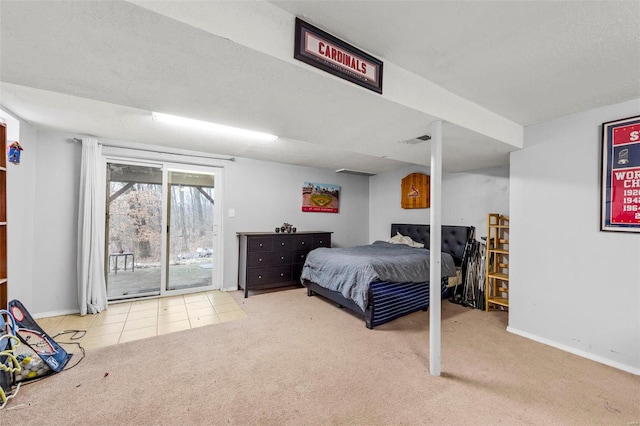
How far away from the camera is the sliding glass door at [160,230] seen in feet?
12.6

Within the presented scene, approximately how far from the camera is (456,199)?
175 inches

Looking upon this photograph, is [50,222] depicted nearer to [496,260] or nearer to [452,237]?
[452,237]

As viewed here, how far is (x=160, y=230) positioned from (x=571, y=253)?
5.25 meters

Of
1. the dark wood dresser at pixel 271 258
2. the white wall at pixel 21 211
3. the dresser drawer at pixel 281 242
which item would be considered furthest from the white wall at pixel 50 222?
the dresser drawer at pixel 281 242

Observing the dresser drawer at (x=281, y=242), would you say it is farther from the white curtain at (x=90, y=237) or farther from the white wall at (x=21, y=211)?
the white wall at (x=21, y=211)

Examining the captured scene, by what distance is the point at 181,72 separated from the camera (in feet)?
4.66

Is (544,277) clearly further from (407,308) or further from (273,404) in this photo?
(273,404)

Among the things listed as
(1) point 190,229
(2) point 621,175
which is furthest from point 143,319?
(2) point 621,175

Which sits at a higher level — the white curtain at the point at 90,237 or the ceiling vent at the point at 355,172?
the ceiling vent at the point at 355,172

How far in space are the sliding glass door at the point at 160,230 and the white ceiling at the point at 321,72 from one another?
1534 mm

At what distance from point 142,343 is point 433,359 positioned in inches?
109

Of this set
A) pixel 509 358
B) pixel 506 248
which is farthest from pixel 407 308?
pixel 506 248

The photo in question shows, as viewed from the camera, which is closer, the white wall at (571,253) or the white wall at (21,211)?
the white wall at (571,253)

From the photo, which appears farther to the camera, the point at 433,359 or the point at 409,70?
the point at 433,359
